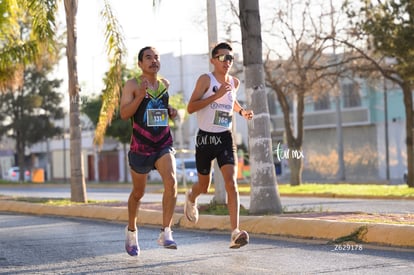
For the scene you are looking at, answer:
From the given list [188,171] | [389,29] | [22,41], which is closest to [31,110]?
[188,171]

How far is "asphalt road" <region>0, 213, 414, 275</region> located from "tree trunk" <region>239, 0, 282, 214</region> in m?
1.31

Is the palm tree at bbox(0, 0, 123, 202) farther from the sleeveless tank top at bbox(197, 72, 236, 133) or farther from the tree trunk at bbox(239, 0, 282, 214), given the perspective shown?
the sleeveless tank top at bbox(197, 72, 236, 133)

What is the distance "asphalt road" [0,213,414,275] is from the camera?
271 inches

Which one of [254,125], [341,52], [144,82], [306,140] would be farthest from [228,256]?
[306,140]

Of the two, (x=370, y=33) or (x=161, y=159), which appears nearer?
(x=161, y=159)

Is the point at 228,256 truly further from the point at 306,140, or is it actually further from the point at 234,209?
the point at 306,140

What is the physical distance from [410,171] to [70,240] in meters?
19.6

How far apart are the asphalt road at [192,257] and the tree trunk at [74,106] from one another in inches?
297

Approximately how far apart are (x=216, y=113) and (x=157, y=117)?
599 millimetres

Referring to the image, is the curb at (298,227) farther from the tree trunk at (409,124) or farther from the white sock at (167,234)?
the tree trunk at (409,124)

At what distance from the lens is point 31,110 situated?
50.2 meters

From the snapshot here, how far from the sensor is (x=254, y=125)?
37.4 ft

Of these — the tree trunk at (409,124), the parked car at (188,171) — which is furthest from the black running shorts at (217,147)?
the parked car at (188,171)

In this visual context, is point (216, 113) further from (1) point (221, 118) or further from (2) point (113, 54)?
(2) point (113, 54)
